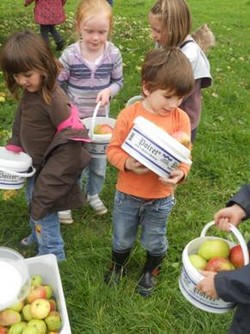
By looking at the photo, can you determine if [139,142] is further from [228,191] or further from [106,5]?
[228,191]

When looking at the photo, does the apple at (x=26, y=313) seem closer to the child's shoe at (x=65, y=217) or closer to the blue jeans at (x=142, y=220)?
the blue jeans at (x=142, y=220)

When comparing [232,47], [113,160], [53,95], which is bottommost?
[232,47]

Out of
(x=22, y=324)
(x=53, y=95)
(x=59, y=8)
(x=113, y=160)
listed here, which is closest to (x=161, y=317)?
(x=22, y=324)

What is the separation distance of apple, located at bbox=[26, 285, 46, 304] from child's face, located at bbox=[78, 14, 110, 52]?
1.49 m

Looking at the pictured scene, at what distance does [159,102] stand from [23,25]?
5924 millimetres

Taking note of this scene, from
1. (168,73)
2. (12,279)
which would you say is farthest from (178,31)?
(12,279)

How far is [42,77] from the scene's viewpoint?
7.79 feet

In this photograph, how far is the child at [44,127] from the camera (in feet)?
7.59

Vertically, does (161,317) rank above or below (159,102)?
below

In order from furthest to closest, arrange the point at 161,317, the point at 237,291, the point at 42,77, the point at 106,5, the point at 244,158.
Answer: the point at 244,158 < the point at 106,5 < the point at 161,317 < the point at 42,77 < the point at 237,291

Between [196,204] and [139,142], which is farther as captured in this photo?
[196,204]

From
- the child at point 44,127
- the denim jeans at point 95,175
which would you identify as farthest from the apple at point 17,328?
the denim jeans at point 95,175

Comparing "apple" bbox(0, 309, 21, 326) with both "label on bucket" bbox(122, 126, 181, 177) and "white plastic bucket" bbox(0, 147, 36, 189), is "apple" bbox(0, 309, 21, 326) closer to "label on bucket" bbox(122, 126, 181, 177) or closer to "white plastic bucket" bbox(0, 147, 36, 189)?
"white plastic bucket" bbox(0, 147, 36, 189)

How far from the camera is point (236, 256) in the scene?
1.98 meters
